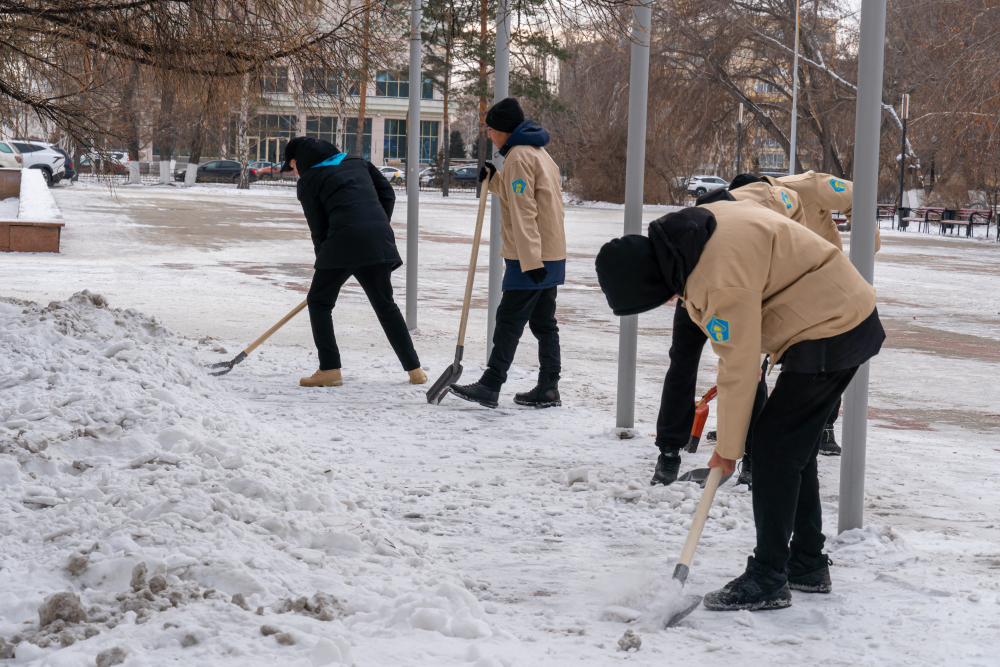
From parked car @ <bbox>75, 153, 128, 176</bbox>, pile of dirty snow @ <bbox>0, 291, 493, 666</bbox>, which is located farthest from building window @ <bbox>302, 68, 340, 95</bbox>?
pile of dirty snow @ <bbox>0, 291, 493, 666</bbox>

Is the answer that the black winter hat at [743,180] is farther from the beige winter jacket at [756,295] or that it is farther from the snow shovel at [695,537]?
the snow shovel at [695,537]

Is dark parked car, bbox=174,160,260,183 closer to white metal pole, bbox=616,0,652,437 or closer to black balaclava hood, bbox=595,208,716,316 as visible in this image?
white metal pole, bbox=616,0,652,437

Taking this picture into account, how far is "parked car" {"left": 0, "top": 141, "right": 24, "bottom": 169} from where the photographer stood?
28633 mm

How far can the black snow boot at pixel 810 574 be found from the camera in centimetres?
310

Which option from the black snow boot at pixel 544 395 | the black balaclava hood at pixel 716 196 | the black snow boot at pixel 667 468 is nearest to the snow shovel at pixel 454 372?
the black snow boot at pixel 544 395

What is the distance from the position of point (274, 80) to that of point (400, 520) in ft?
9.12

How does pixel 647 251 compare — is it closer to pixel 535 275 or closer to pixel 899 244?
pixel 535 275

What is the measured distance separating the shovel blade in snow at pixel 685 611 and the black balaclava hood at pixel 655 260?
2.92 ft

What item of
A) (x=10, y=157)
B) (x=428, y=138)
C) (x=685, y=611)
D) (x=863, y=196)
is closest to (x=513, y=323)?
(x=863, y=196)

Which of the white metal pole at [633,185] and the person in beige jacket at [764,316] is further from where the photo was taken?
the white metal pole at [633,185]

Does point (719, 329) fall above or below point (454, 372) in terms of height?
above

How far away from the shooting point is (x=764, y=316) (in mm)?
2842

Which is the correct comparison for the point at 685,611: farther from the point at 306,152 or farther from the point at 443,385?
the point at 306,152

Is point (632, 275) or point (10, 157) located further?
point (10, 157)
